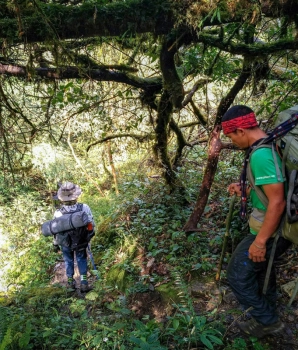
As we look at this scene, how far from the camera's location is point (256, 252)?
2807mm

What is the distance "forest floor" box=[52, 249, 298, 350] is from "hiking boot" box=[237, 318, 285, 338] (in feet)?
0.21

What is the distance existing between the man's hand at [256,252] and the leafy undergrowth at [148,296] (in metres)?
0.68

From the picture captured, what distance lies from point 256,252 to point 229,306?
1308 millimetres

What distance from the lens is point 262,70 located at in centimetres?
490

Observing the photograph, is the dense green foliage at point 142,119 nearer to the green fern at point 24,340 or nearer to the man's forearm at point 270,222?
the green fern at point 24,340

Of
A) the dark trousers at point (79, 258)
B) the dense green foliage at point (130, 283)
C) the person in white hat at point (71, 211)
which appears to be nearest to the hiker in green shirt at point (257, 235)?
the dense green foliage at point (130, 283)

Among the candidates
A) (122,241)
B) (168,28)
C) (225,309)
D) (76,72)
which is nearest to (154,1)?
(168,28)

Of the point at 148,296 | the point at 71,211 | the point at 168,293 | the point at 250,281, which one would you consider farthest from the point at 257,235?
the point at 71,211

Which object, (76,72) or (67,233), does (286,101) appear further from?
(67,233)

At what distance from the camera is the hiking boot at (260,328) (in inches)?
125

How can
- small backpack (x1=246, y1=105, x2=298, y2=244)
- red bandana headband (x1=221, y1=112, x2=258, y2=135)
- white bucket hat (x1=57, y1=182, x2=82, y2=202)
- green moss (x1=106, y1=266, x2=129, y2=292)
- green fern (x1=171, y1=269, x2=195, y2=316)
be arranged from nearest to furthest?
small backpack (x1=246, y1=105, x2=298, y2=244) < red bandana headband (x1=221, y1=112, x2=258, y2=135) < green fern (x1=171, y1=269, x2=195, y2=316) < green moss (x1=106, y1=266, x2=129, y2=292) < white bucket hat (x1=57, y1=182, x2=82, y2=202)

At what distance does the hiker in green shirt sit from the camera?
8.42 feet

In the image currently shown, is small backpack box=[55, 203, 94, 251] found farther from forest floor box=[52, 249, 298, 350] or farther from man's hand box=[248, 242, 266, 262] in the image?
man's hand box=[248, 242, 266, 262]

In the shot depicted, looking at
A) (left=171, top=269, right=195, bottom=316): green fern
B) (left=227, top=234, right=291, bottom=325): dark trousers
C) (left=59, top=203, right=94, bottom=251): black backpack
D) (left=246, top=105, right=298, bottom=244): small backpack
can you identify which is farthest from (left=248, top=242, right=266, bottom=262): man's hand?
(left=59, top=203, right=94, bottom=251): black backpack
